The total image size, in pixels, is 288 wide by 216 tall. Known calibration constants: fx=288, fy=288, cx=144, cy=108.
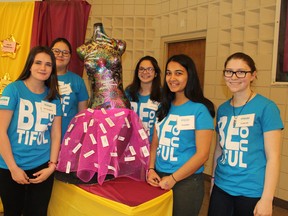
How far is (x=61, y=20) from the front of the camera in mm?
2129

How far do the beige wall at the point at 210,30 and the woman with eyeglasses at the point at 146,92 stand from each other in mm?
1412

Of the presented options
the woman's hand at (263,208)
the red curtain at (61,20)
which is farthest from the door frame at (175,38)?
the woman's hand at (263,208)

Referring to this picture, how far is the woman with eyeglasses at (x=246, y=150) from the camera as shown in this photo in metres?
1.14

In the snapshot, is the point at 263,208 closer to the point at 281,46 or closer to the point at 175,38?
the point at 281,46

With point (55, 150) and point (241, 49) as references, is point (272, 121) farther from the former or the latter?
point (241, 49)

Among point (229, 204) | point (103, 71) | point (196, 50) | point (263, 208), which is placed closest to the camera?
point (263, 208)

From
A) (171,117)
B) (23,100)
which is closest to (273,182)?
(171,117)

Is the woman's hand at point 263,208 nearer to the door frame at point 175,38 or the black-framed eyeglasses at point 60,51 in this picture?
the black-framed eyeglasses at point 60,51

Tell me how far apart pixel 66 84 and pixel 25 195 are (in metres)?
0.68

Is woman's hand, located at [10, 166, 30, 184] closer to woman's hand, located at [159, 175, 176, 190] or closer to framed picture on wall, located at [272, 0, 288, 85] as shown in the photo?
woman's hand, located at [159, 175, 176, 190]

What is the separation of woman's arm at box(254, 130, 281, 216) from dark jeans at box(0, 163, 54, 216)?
36.8 inches

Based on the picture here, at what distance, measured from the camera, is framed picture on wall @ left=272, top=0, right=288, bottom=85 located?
8.29 ft

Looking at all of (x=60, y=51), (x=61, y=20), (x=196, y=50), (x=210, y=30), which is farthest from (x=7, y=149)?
(x=196, y=50)

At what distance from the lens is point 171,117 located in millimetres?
1330
